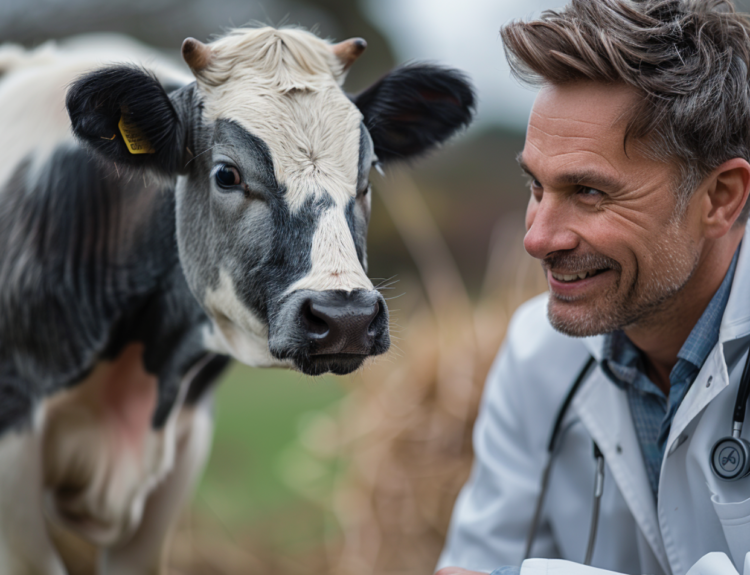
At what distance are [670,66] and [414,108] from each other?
2.48 ft

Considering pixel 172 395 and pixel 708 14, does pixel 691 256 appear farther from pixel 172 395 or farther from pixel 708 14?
pixel 172 395

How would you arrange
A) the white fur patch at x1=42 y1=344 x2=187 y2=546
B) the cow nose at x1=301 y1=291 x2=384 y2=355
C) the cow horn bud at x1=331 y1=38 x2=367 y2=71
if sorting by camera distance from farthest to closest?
1. the white fur patch at x1=42 y1=344 x2=187 y2=546
2. the cow horn bud at x1=331 y1=38 x2=367 y2=71
3. the cow nose at x1=301 y1=291 x2=384 y2=355

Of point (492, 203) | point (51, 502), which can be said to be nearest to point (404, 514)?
point (51, 502)

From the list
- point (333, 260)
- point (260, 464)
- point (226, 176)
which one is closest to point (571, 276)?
point (333, 260)

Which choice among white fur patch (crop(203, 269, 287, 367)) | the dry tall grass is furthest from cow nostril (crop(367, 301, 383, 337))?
the dry tall grass

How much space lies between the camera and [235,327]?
190cm

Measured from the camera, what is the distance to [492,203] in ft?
33.6

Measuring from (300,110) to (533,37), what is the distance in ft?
2.18

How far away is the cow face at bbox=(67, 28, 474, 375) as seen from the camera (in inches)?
61.9

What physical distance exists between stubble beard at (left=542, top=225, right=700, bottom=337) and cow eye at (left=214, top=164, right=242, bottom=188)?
0.85 meters

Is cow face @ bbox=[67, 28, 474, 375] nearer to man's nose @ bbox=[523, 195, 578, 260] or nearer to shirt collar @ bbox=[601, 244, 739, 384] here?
man's nose @ bbox=[523, 195, 578, 260]

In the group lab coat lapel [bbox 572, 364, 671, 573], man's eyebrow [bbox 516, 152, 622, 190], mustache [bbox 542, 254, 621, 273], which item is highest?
man's eyebrow [bbox 516, 152, 622, 190]

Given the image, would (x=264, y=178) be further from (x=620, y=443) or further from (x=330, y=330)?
(x=620, y=443)

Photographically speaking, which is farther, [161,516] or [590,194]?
[161,516]
